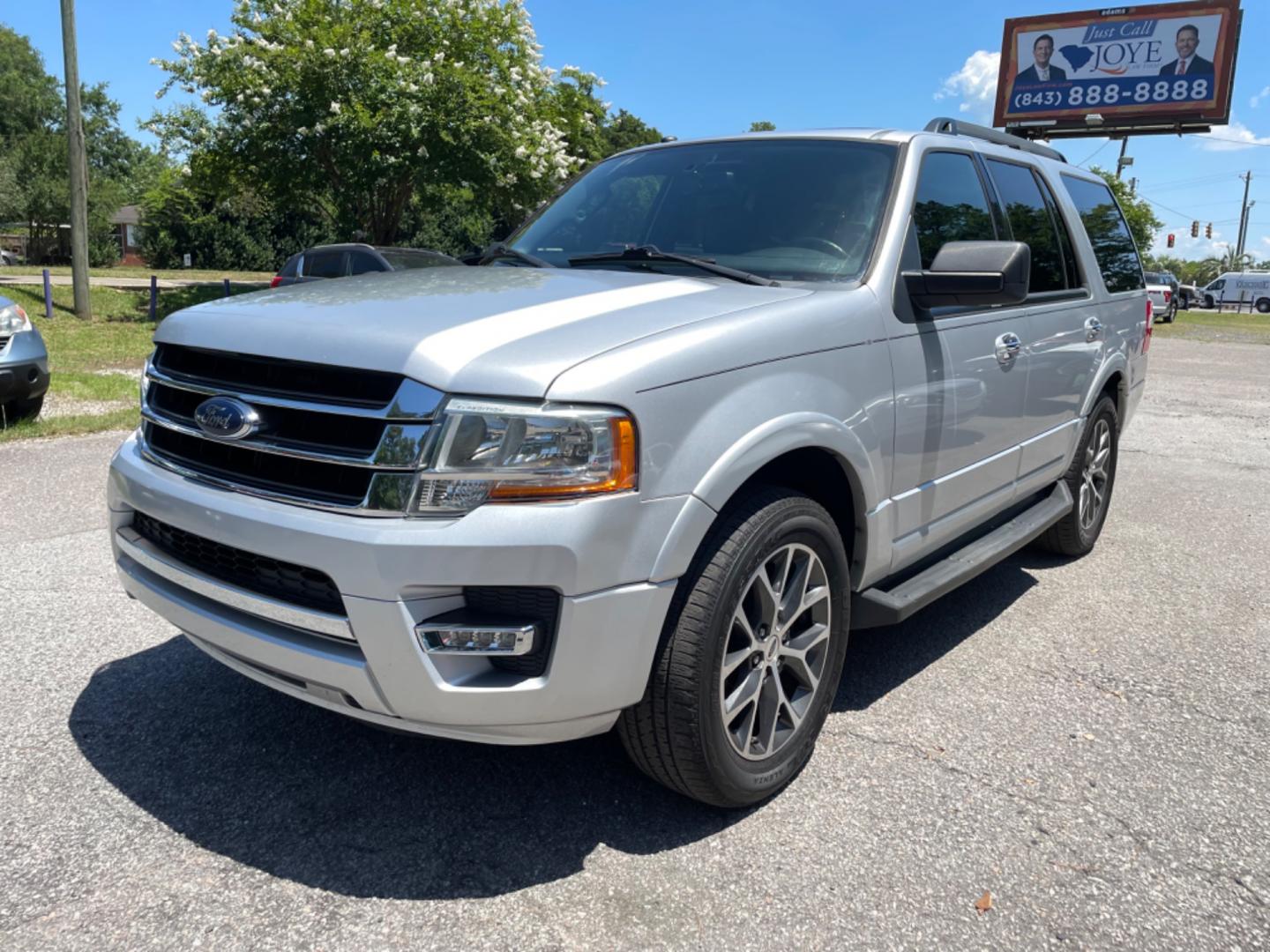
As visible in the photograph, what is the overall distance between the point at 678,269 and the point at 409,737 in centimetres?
176

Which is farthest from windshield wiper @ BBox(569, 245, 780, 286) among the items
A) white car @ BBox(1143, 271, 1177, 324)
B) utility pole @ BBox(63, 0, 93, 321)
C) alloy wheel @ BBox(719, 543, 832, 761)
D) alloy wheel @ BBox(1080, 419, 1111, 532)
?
white car @ BBox(1143, 271, 1177, 324)

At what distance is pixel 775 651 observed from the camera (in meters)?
2.82

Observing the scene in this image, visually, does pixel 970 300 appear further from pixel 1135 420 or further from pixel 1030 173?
pixel 1135 420

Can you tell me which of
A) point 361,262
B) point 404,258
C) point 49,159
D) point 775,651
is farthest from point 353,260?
point 49,159

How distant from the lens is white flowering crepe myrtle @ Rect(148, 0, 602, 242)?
1939cm

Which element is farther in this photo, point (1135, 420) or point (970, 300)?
point (1135, 420)

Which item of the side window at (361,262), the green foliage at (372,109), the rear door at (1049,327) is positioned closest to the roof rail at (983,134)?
the rear door at (1049,327)

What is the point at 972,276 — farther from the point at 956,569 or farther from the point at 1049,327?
the point at 1049,327

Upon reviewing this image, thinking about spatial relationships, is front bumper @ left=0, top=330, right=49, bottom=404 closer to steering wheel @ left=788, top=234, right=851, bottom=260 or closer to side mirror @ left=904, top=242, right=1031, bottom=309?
steering wheel @ left=788, top=234, right=851, bottom=260

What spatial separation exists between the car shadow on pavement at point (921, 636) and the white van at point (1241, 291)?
198ft

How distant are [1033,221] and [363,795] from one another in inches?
144

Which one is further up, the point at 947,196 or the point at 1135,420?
the point at 947,196

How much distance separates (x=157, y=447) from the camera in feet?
9.57

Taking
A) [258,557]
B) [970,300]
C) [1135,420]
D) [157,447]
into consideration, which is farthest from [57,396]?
[1135,420]
